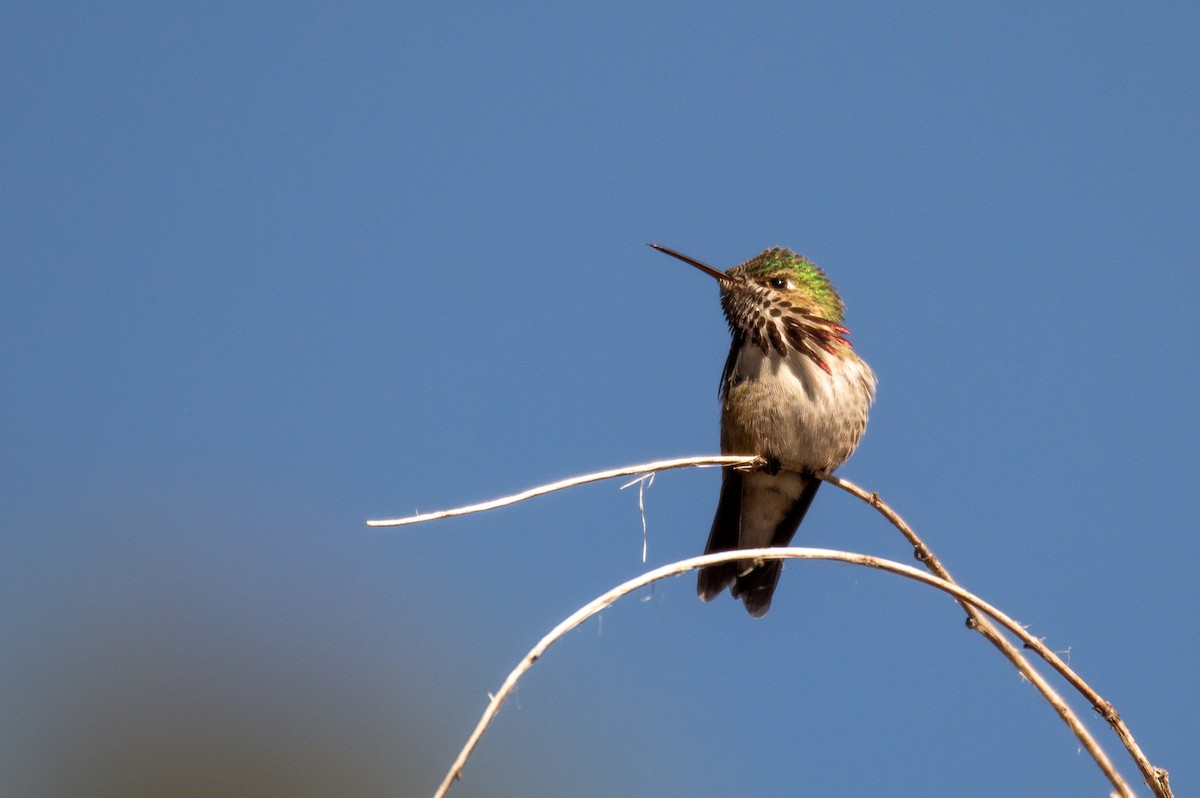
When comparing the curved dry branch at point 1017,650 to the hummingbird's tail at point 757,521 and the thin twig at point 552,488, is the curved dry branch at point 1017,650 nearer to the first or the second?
the thin twig at point 552,488

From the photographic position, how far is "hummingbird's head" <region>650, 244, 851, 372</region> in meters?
5.46

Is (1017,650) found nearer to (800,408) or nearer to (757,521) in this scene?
(800,408)

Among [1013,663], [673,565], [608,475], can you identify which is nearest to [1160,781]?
[1013,663]

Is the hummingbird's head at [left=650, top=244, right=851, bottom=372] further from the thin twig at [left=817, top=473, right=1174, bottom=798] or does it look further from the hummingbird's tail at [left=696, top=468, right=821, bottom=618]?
the thin twig at [left=817, top=473, right=1174, bottom=798]

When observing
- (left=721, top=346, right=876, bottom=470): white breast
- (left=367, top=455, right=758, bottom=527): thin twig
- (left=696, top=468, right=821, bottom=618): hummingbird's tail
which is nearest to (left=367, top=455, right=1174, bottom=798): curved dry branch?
(left=367, top=455, right=758, bottom=527): thin twig

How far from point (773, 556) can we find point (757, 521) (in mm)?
3725

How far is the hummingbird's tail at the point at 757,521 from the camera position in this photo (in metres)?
5.60

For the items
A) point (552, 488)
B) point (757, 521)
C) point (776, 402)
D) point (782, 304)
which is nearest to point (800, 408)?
point (776, 402)

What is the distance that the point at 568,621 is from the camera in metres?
2.10

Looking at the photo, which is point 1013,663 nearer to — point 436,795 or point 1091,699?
point 1091,699

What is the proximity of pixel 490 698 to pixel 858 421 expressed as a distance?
3.71 metres

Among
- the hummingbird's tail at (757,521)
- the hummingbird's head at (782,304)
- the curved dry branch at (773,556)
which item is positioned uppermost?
the hummingbird's head at (782,304)

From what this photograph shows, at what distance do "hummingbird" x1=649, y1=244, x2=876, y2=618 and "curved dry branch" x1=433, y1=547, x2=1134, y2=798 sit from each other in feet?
10.0

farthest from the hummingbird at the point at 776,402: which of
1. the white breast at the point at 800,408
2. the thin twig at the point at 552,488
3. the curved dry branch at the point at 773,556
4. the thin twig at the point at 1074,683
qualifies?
the curved dry branch at the point at 773,556
